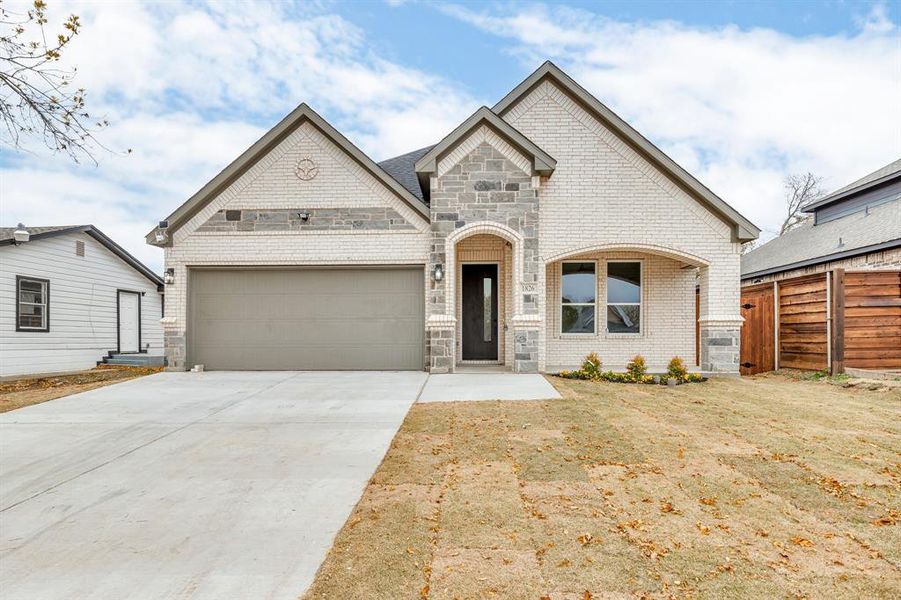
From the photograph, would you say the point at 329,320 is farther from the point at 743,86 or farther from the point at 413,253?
the point at 743,86

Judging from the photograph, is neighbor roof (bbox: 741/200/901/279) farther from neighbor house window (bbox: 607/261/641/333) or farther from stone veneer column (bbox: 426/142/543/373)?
stone veneer column (bbox: 426/142/543/373)

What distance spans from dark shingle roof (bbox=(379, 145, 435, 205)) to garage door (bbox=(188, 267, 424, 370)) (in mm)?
2743

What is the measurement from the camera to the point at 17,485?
4.68 metres

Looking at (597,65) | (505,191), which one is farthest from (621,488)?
(597,65)

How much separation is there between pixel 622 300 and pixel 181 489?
1012cm

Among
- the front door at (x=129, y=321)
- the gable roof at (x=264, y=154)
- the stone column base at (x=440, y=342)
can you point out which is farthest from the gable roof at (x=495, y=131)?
the front door at (x=129, y=321)

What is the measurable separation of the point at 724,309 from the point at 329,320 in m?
8.56

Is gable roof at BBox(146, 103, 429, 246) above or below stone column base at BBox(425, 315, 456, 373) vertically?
above

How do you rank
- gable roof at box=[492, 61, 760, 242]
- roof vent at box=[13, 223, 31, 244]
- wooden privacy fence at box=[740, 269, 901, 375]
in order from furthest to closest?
roof vent at box=[13, 223, 31, 244]
gable roof at box=[492, 61, 760, 242]
wooden privacy fence at box=[740, 269, 901, 375]

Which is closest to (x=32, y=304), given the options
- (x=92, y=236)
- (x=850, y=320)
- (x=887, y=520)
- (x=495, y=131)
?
(x=92, y=236)

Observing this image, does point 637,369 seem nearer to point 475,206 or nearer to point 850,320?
point 475,206

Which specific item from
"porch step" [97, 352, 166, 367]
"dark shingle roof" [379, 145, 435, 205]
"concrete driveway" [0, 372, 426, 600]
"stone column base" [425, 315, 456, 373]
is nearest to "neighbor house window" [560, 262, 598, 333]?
"stone column base" [425, 315, 456, 373]

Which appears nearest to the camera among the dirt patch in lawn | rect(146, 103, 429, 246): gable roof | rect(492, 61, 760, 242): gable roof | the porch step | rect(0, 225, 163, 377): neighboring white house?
the dirt patch in lawn

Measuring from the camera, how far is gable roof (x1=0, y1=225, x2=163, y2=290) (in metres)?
14.1
